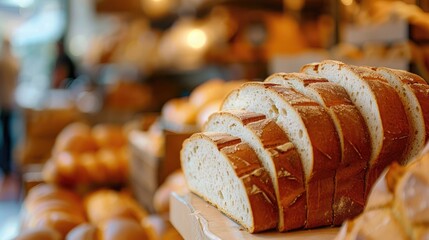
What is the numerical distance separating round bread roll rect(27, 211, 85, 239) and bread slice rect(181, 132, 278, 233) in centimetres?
88

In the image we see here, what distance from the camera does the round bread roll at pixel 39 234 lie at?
159 cm

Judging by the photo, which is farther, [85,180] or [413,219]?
[85,180]

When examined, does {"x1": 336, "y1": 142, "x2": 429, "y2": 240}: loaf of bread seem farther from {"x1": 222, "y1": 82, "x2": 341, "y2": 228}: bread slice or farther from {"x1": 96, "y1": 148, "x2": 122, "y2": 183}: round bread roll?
{"x1": 96, "y1": 148, "x2": 122, "y2": 183}: round bread roll

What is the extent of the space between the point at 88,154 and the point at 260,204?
2.51 m

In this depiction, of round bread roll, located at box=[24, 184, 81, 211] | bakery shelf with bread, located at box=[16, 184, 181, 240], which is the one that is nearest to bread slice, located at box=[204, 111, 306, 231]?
bakery shelf with bread, located at box=[16, 184, 181, 240]

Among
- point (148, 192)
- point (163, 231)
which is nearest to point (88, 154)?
point (148, 192)

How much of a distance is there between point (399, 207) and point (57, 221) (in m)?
1.47

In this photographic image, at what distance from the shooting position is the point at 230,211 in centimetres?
104

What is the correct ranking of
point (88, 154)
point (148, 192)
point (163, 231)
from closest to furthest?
point (163, 231)
point (148, 192)
point (88, 154)

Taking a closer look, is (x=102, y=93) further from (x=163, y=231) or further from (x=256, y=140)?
(x=256, y=140)

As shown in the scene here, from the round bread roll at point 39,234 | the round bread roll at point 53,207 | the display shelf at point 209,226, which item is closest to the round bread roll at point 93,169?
the round bread roll at point 53,207

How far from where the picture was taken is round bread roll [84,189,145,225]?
6.61 ft

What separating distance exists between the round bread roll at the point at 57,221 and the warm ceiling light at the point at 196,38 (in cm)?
302

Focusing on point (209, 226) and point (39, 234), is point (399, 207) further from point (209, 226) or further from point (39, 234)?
point (39, 234)
